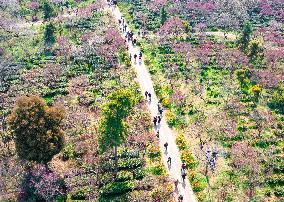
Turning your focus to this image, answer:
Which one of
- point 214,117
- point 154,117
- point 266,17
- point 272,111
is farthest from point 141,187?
point 266,17

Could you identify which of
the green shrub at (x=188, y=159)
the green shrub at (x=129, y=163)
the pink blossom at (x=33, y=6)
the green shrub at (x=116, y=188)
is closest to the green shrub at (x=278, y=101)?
the green shrub at (x=188, y=159)

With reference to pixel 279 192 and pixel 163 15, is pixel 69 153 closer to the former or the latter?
pixel 279 192

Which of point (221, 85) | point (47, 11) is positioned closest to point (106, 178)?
point (221, 85)

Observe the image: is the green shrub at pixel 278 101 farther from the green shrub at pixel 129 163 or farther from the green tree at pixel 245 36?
the green shrub at pixel 129 163

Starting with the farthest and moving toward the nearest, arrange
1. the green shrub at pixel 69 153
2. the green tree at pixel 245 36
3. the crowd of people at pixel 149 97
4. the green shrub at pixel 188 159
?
the green tree at pixel 245 36
the green shrub at pixel 69 153
the green shrub at pixel 188 159
the crowd of people at pixel 149 97

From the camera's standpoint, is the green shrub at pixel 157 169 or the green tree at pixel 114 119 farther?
the green shrub at pixel 157 169

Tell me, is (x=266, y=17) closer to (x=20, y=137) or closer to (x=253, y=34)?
(x=253, y=34)

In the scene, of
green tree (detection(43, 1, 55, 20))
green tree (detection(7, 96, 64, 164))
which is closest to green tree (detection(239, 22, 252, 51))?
green tree (detection(43, 1, 55, 20))
